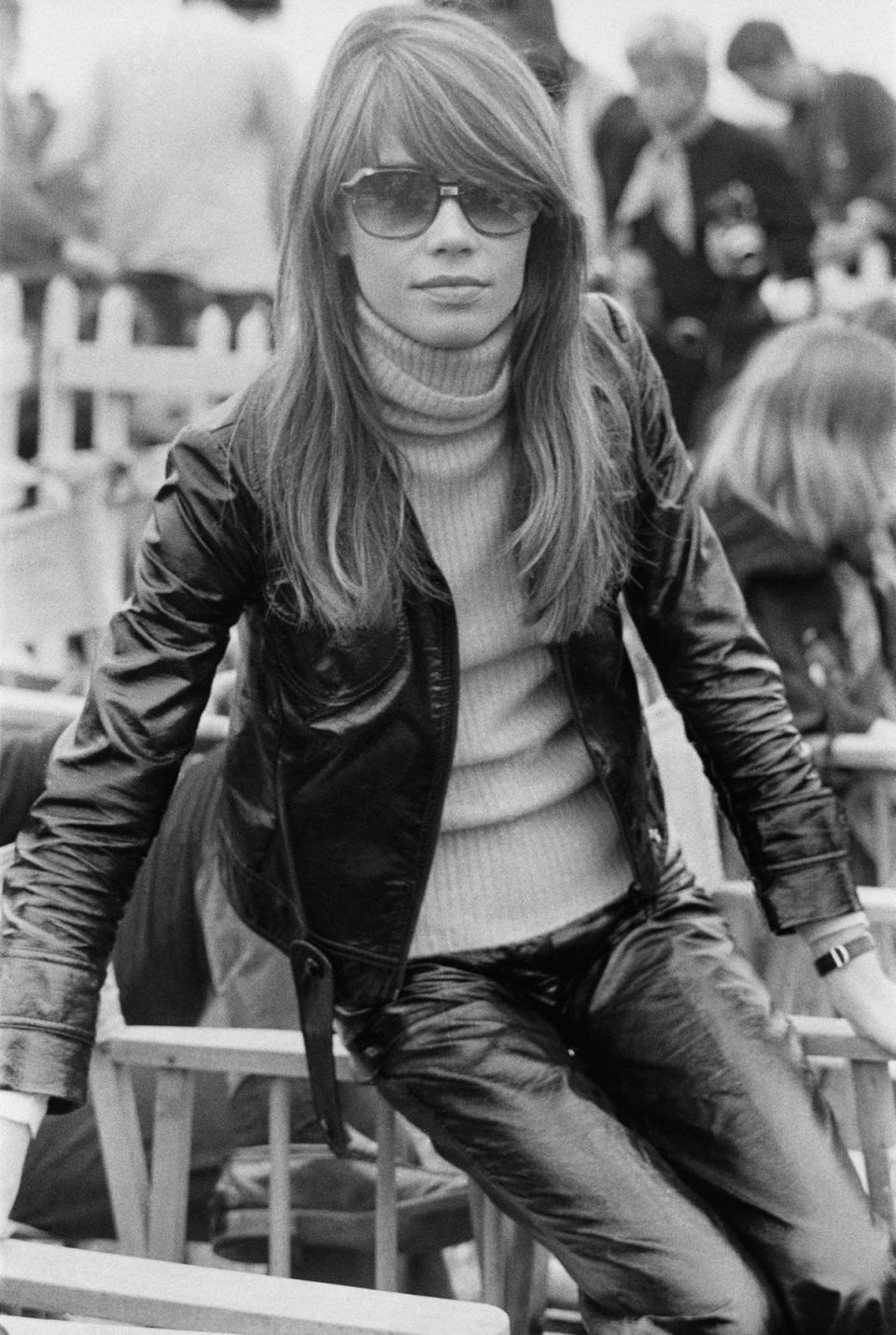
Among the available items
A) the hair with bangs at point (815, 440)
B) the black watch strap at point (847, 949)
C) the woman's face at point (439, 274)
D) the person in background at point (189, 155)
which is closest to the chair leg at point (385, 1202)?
the black watch strap at point (847, 949)

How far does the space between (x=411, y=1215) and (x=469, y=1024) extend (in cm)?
51

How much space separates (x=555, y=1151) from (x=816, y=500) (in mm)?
1901

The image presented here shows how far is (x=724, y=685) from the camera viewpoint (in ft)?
7.46

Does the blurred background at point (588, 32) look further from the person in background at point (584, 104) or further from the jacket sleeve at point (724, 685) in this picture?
the jacket sleeve at point (724, 685)

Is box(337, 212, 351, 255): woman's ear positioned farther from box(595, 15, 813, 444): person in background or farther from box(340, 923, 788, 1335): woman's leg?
box(595, 15, 813, 444): person in background

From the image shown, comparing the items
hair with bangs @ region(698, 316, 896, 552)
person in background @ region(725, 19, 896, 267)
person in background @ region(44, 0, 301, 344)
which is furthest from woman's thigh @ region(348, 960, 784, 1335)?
person in background @ region(725, 19, 896, 267)

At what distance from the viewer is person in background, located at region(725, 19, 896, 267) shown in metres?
6.88

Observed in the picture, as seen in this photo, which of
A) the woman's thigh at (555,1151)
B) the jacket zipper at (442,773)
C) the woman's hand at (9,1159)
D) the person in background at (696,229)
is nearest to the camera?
the woman's hand at (9,1159)

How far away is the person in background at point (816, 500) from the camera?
361cm

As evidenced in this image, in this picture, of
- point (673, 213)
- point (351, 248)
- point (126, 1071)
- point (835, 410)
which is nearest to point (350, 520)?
point (351, 248)

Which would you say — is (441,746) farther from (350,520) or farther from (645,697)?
(645,697)

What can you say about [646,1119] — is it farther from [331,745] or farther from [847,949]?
[331,745]

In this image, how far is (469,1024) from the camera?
6.91 feet

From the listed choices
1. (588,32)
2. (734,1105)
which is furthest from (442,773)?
(588,32)
